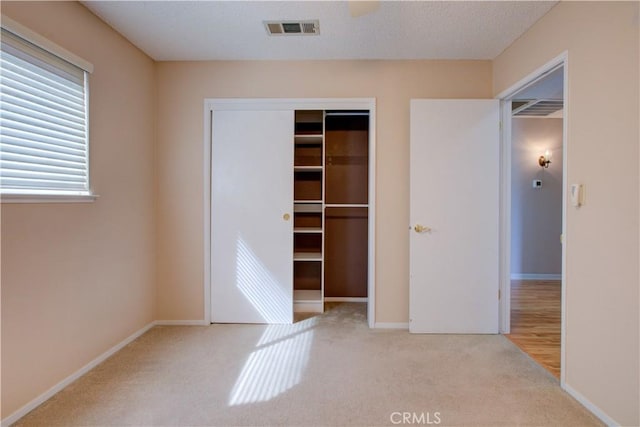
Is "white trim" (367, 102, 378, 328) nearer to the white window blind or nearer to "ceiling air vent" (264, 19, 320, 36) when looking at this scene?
"ceiling air vent" (264, 19, 320, 36)

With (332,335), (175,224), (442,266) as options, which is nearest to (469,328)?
(442,266)

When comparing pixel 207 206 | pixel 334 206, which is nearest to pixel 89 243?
pixel 207 206

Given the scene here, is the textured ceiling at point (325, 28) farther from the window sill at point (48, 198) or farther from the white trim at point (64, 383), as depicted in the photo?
the white trim at point (64, 383)

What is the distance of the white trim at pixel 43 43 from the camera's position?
1.69m

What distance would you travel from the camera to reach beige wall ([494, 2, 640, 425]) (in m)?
1.61

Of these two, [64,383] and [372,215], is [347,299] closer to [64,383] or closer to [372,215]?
[372,215]

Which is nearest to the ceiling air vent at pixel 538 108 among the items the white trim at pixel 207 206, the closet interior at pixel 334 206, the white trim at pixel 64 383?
the closet interior at pixel 334 206

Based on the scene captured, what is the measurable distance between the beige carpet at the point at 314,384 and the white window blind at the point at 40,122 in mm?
1284

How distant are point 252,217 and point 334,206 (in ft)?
3.67

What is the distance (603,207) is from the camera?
1.77m

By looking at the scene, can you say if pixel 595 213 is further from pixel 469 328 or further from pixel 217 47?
pixel 217 47

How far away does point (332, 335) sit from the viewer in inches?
114

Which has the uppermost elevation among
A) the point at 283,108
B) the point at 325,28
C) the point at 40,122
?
the point at 325,28

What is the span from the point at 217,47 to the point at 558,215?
17.8ft
